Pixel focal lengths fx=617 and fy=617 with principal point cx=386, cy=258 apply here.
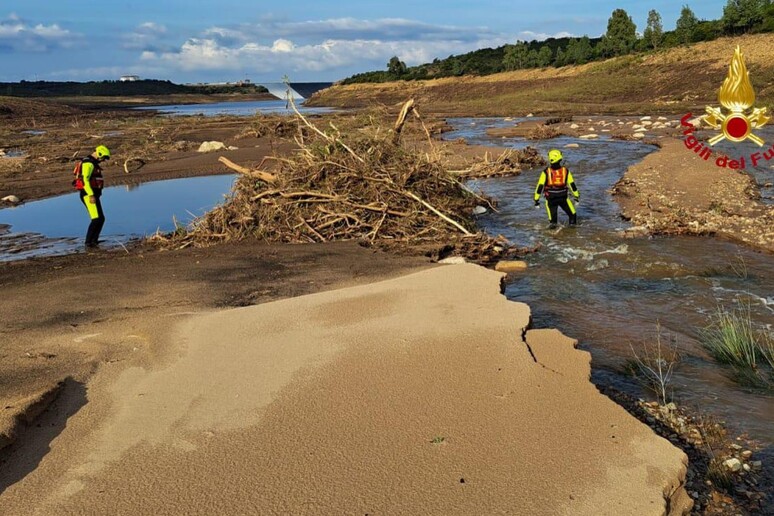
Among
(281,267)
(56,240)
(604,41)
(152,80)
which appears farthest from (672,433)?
(152,80)

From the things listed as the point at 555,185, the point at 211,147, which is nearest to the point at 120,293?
the point at 555,185

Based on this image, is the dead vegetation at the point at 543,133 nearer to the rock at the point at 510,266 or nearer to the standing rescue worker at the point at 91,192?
the rock at the point at 510,266

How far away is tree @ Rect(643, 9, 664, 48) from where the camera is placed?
5206 cm

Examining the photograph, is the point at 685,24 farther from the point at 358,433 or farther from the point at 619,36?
the point at 358,433

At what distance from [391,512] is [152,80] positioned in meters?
182

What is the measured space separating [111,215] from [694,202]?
12.0m

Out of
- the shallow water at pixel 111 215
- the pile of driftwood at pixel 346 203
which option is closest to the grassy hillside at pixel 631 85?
the shallow water at pixel 111 215

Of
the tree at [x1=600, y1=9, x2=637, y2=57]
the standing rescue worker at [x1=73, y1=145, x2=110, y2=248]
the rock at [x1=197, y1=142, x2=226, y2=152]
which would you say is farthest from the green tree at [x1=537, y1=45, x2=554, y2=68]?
the standing rescue worker at [x1=73, y1=145, x2=110, y2=248]

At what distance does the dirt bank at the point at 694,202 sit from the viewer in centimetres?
958

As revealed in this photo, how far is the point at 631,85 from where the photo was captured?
1715 inches

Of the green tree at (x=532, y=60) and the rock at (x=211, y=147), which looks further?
the green tree at (x=532, y=60)

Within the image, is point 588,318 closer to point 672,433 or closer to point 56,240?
point 672,433

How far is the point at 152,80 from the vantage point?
166500 millimetres

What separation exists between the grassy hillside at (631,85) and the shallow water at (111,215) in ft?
41.8
